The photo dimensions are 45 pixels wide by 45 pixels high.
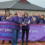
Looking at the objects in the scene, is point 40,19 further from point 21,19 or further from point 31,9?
point 31,9

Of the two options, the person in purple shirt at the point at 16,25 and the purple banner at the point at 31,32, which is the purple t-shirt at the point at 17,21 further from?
the purple banner at the point at 31,32

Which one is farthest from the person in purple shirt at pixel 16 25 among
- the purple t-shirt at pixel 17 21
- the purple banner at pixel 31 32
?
the purple banner at pixel 31 32

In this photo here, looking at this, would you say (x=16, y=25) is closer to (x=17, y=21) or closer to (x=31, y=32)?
(x=17, y=21)

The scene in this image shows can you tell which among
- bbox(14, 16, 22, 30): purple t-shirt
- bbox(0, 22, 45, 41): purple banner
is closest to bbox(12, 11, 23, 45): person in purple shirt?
bbox(14, 16, 22, 30): purple t-shirt

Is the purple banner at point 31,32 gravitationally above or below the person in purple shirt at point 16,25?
below

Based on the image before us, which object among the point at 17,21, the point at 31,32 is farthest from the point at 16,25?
the point at 31,32

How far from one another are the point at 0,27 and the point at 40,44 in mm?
2406

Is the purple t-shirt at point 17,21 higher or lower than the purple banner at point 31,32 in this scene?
higher

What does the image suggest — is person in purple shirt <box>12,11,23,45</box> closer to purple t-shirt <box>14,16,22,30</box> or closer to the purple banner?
purple t-shirt <box>14,16,22,30</box>

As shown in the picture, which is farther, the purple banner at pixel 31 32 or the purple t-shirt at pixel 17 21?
the purple banner at pixel 31 32

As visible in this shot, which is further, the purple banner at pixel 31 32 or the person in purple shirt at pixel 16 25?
the purple banner at pixel 31 32

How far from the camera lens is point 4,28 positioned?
6.04m

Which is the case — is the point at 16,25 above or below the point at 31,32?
above

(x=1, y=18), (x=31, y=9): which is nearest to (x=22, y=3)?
(x=31, y=9)
